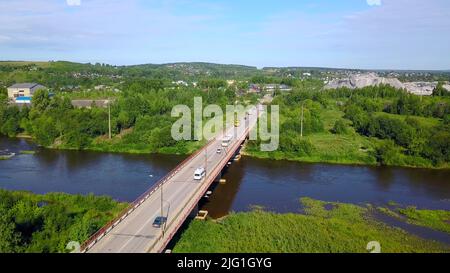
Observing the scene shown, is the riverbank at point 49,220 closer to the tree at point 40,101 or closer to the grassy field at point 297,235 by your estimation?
the grassy field at point 297,235

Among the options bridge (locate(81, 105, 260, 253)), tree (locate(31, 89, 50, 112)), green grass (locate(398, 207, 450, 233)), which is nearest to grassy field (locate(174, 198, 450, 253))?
bridge (locate(81, 105, 260, 253))

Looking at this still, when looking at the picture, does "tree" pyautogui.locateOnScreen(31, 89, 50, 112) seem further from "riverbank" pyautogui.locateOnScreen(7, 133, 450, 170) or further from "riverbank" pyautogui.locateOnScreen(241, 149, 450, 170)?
"riverbank" pyautogui.locateOnScreen(241, 149, 450, 170)

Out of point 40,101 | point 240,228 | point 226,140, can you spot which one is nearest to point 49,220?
point 240,228

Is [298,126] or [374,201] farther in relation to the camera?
[298,126]

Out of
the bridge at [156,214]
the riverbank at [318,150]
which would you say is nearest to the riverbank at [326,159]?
the riverbank at [318,150]

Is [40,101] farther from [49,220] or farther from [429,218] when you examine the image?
[429,218]
